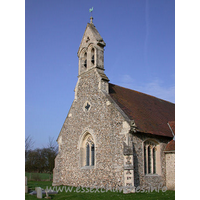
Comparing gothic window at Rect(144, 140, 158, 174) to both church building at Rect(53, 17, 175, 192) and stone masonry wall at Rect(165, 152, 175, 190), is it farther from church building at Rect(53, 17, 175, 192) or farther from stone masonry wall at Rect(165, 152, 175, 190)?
stone masonry wall at Rect(165, 152, 175, 190)

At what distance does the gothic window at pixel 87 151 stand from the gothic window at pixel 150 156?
402cm

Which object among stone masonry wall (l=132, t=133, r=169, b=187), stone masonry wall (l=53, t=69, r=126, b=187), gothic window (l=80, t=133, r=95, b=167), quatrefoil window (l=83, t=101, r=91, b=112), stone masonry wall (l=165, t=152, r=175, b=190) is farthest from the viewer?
quatrefoil window (l=83, t=101, r=91, b=112)

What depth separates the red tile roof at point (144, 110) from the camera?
17.4 metres

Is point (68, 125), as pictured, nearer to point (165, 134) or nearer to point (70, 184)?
point (70, 184)

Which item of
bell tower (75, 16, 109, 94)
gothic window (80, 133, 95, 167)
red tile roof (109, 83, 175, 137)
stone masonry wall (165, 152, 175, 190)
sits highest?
bell tower (75, 16, 109, 94)

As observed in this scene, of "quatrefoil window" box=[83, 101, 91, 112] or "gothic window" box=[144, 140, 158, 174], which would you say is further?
"quatrefoil window" box=[83, 101, 91, 112]

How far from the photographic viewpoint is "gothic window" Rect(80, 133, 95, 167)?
18125 millimetres

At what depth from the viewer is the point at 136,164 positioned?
15.6 meters

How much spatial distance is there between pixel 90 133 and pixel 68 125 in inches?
137

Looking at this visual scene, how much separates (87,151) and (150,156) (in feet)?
15.9

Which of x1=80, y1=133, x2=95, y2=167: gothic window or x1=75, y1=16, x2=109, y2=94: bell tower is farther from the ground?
x1=75, y1=16, x2=109, y2=94: bell tower

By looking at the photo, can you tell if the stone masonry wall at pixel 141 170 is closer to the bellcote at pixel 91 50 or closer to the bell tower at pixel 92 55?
the bell tower at pixel 92 55

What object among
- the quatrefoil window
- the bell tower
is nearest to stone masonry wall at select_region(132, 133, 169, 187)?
the bell tower
